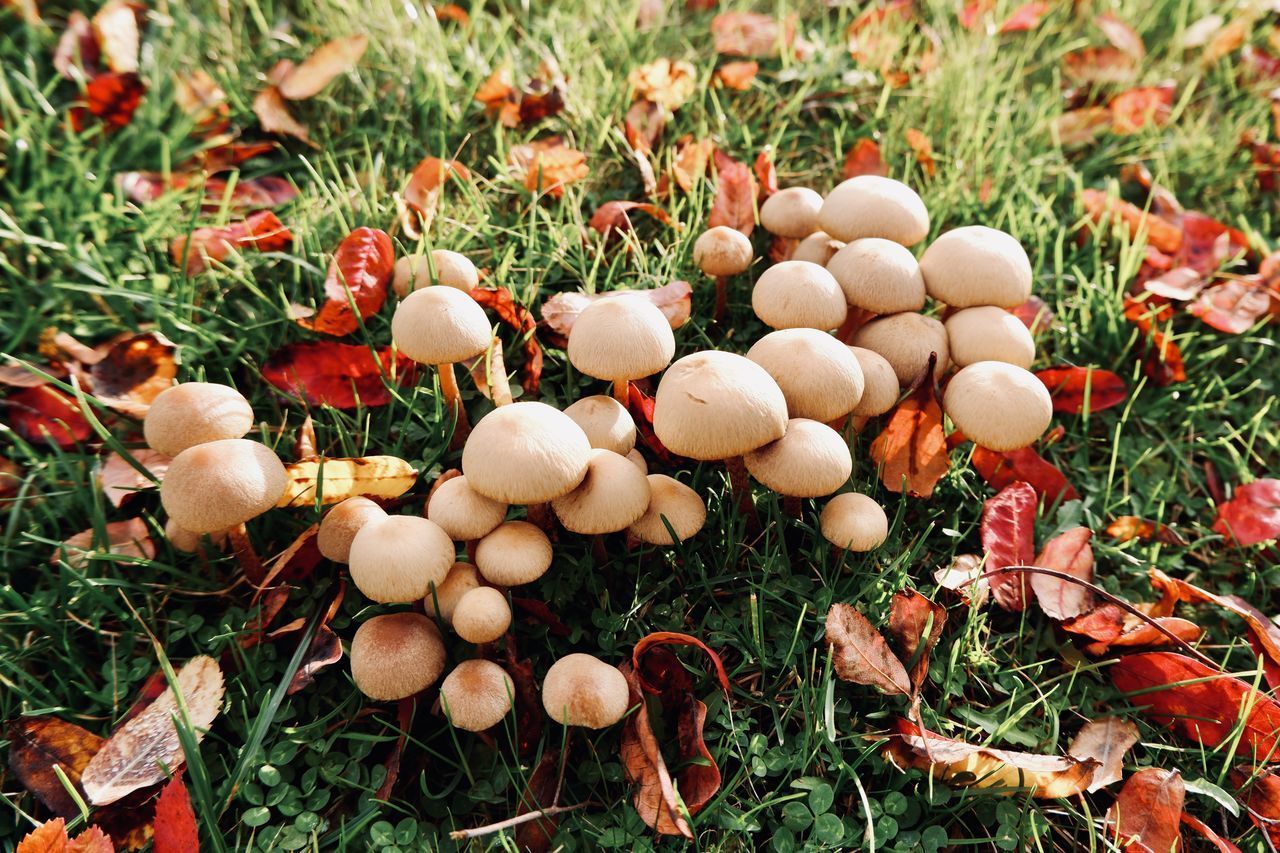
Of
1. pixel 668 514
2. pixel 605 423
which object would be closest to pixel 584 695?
pixel 668 514

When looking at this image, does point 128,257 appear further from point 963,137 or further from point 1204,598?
point 1204,598

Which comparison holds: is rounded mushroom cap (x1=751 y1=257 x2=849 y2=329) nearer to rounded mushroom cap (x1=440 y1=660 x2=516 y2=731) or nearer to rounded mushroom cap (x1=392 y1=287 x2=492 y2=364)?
rounded mushroom cap (x1=392 y1=287 x2=492 y2=364)

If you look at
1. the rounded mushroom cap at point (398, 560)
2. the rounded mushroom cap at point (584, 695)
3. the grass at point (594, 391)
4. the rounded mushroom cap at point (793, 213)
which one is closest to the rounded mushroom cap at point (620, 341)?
the grass at point (594, 391)

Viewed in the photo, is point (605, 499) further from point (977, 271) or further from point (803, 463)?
point (977, 271)

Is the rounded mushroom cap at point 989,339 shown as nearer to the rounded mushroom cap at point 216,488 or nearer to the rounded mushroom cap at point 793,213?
the rounded mushroom cap at point 793,213

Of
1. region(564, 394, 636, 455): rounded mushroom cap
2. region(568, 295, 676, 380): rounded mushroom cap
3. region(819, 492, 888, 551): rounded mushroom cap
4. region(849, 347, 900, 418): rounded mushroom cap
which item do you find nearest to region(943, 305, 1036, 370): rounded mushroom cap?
region(849, 347, 900, 418): rounded mushroom cap

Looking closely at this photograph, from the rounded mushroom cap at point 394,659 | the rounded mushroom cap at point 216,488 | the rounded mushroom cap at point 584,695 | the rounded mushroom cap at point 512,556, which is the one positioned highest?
the rounded mushroom cap at point 216,488
